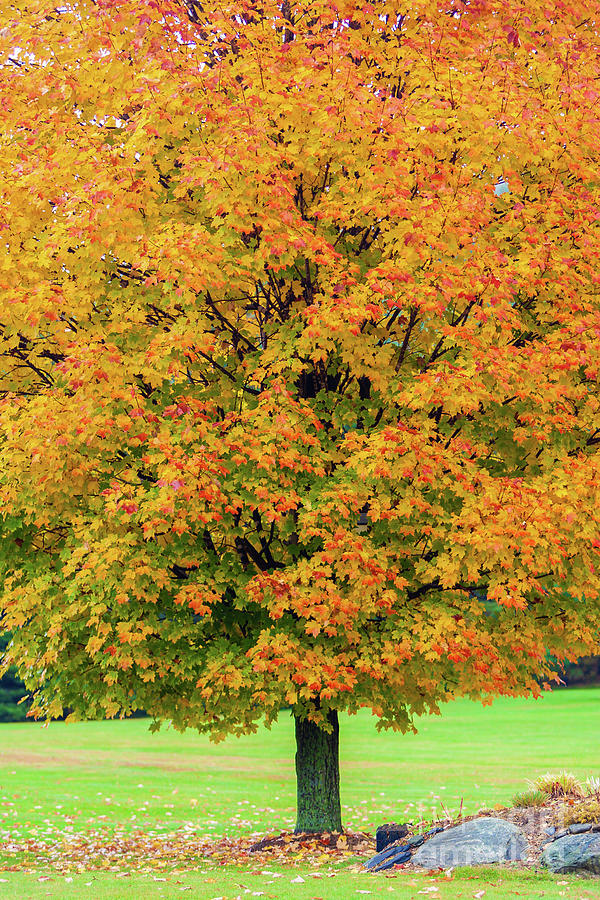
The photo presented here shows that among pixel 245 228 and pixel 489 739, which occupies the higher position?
pixel 245 228

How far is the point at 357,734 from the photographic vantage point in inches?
1602

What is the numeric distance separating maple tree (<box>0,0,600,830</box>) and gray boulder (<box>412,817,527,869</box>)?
1.62 m

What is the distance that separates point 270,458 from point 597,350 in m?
4.28

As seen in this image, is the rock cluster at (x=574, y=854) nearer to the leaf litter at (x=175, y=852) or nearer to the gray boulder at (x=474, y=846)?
the gray boulder at (x=474, y=846)

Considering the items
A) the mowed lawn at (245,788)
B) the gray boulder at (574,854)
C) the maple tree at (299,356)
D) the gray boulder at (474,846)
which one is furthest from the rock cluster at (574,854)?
the maple tree at (299,356)

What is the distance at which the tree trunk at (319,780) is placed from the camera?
532 inches

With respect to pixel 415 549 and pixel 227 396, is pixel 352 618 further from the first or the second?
pixel 227 396

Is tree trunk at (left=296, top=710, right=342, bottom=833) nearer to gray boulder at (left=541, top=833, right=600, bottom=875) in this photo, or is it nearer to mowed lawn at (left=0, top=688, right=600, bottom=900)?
mowed lawn at (left=0, top=688, right=600, bottom=900)

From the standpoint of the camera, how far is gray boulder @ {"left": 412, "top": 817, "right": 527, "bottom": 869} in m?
10.9

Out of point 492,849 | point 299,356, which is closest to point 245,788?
point 492,849

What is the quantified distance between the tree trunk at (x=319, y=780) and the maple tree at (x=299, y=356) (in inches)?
50.8

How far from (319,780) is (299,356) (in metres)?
6.30

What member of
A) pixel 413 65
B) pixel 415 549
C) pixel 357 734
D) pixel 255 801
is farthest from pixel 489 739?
pixel 413 65

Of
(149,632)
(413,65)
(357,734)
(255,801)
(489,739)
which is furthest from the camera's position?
(357,734)
